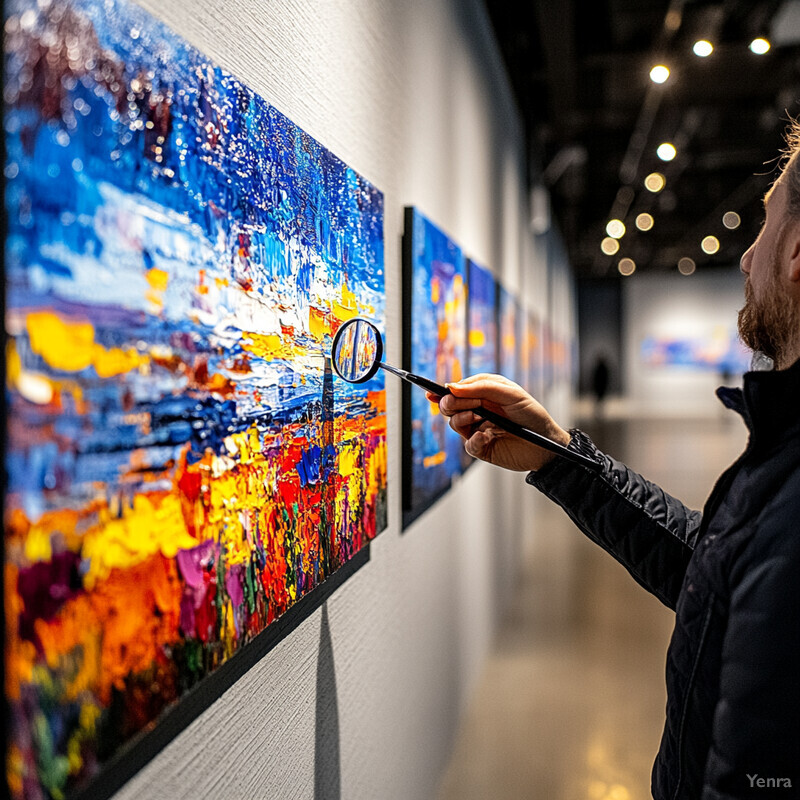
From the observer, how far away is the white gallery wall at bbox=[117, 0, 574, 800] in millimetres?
1310

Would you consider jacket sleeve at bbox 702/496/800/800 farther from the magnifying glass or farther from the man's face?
the magnifying glass

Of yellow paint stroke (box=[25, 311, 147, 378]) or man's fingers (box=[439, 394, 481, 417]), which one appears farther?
man's fingers (box=[439, 394, 481, 417])

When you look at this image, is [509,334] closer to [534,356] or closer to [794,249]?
[534,356]

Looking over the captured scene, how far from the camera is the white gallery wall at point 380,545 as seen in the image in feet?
4.30

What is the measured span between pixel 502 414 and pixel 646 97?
7972 millimetres

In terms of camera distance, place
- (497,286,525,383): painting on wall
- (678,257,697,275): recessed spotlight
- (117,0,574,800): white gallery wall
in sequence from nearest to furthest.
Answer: (117,0,574,800): white gallery wall → (497,286,525,383): painting on wall → (678,257,697,275): recessed spotlight

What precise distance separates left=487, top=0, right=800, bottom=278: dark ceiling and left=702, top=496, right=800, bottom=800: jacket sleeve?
1.13 m

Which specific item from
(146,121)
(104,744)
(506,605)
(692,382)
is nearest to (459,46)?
(146,121)

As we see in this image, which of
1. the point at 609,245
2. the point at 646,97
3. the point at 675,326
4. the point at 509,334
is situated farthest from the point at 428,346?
the point at 675,326

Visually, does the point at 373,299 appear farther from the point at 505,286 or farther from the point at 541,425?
the point at 505,286

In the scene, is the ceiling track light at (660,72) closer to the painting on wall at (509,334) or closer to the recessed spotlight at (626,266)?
the painting on wall at (509,334)

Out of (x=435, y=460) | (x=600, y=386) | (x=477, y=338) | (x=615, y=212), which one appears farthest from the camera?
(x=600, y=386)

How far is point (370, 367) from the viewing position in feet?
5.88

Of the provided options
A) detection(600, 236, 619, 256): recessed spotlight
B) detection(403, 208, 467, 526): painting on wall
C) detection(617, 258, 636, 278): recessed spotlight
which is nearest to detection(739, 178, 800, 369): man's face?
detection(403, 208, 467, 526): painting on wall
